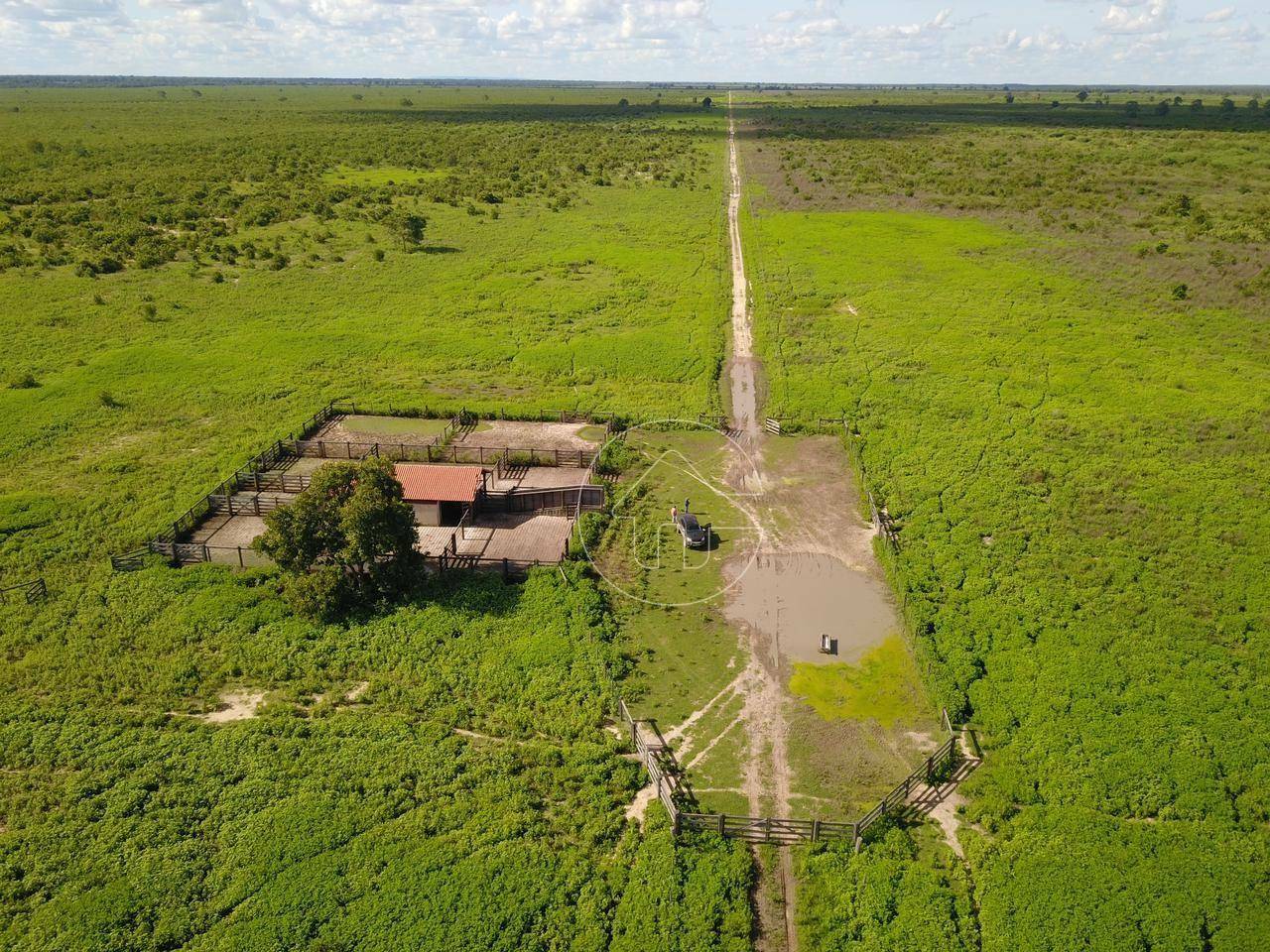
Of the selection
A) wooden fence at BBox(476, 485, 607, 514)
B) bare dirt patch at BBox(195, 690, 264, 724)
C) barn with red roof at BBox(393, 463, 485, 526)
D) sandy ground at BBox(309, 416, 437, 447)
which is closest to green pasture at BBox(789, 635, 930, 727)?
wooden fence at BBox(476, 485, 607, 514)

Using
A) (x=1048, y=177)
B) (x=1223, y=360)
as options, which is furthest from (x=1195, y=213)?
(x=1223, y=360)

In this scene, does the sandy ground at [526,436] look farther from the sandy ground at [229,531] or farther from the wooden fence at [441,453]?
the sandy ground at [229,531]

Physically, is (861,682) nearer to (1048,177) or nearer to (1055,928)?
(1055,928)

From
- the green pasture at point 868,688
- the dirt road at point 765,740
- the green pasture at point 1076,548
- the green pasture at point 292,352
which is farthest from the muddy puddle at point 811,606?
the green pasture at point 292,352

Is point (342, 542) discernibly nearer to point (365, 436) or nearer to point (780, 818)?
point (365, 436)

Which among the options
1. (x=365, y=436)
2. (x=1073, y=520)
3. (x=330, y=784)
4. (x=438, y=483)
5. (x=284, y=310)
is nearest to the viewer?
(x=330, y=784)

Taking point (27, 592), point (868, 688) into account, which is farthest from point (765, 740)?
point (27, 592)
